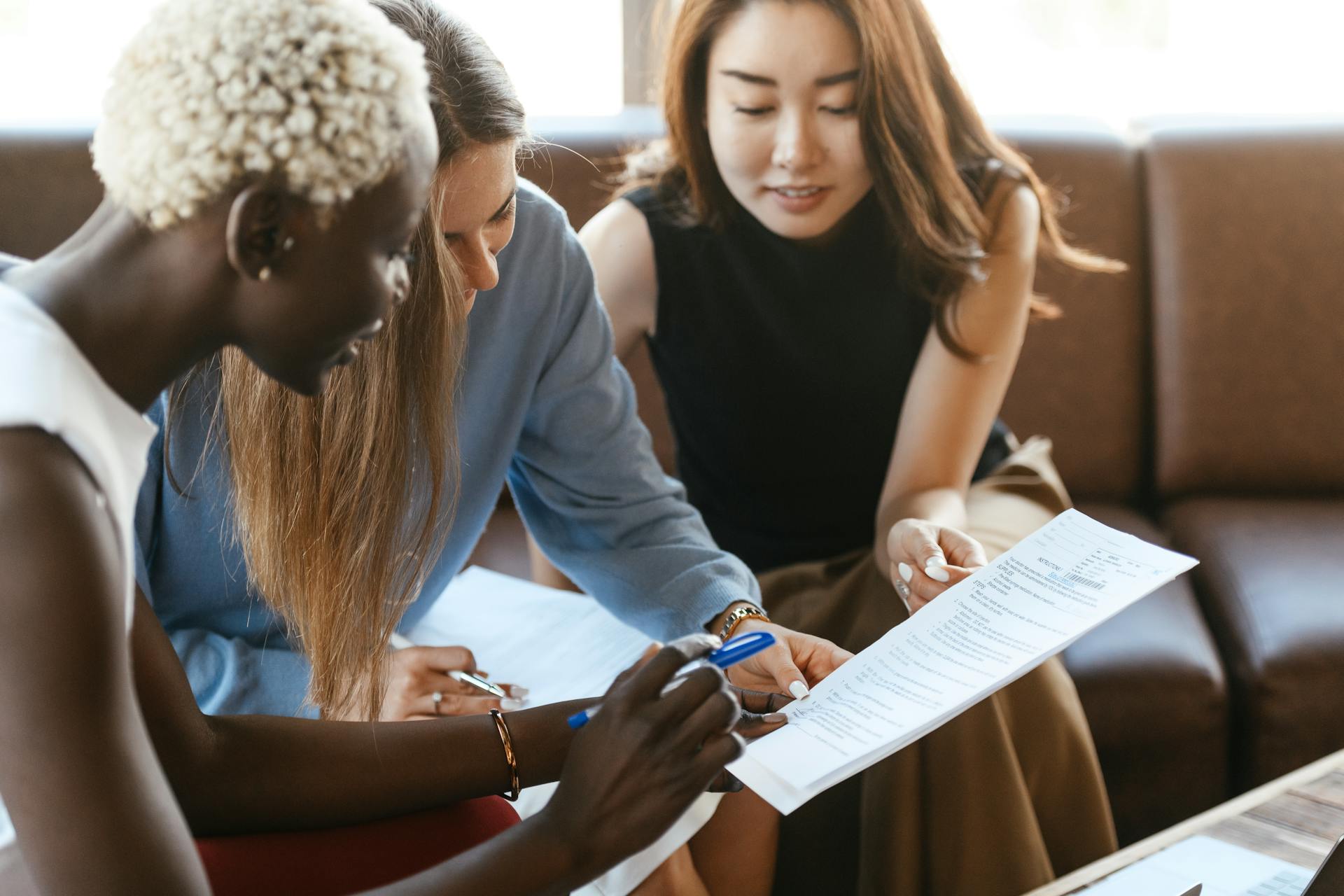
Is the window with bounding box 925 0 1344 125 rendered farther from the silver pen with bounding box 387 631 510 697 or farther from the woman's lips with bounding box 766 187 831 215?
the silver pen with bounding box 387 631 510 697

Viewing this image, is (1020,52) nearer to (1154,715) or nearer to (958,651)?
(1154,715)

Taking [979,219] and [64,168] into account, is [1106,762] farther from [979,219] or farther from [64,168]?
[64,168]

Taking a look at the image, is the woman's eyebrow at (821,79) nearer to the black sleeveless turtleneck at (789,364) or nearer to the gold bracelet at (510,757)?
the black sleeveless turtleneck at (789,364)

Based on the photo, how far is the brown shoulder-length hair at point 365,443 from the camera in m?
1.03

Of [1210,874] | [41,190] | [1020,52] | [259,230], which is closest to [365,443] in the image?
[259,230]

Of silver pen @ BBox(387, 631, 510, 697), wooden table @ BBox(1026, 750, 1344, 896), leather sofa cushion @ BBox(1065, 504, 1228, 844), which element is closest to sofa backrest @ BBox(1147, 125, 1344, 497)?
leather sofa cushion @ BBox(1065, 504, 1228, 844)

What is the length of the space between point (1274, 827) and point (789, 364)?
870 millimetres

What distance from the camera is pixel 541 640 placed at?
52.7 inches

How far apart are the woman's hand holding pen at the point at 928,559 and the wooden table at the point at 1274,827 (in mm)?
289

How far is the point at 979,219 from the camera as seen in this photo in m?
1.70

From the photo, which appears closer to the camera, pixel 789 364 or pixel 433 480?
pixel 433 480

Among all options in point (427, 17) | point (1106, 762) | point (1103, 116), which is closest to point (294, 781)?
point (427, 17)

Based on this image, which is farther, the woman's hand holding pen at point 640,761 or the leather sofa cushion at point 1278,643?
the leather sofa cushion at point 1278,643

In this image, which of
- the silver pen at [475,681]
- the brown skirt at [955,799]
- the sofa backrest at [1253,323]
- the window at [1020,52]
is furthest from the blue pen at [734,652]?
the window at [1020,52]
